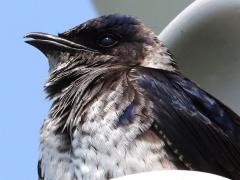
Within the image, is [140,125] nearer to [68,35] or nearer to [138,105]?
[138,105]

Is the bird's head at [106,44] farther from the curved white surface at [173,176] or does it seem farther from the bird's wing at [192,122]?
the curved white surface at [173,176]

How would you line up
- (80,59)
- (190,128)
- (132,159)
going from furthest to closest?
(80,59) → (190,128) → (132,159)

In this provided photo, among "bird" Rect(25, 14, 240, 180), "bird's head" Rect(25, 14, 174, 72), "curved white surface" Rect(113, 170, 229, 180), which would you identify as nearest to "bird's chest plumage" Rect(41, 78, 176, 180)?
"bird" Rect(25, 14, 240, 180)

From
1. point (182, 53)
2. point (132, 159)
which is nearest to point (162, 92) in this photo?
point (182, 53)

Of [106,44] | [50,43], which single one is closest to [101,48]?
[106,44]

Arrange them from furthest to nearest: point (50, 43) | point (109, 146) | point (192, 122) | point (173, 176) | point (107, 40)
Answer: point (107, 40) → point (50, 43) → point (192, 122) → point (109, 146) → point (173, 176)

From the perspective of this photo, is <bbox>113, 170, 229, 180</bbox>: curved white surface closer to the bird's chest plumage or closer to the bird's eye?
the bird's chest plumage

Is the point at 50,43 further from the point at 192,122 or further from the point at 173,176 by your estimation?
the point at 173,176

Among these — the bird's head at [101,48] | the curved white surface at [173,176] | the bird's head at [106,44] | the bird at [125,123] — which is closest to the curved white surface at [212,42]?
the bird at [125,123]
